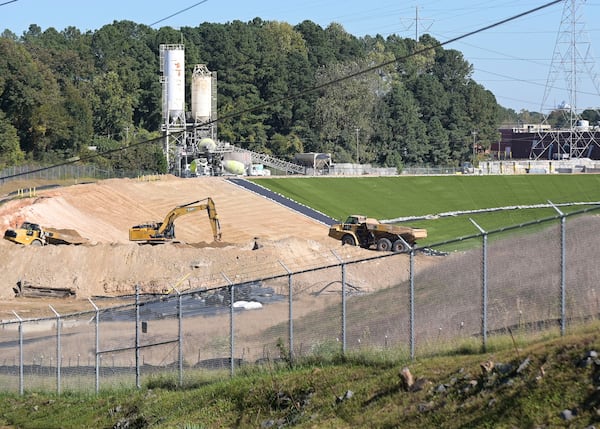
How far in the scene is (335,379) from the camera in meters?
17.2

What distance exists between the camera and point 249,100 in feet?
505

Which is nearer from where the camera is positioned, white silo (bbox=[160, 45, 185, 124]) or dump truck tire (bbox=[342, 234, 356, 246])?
dump truck tire (bbox=[342, 234, 356, 246])

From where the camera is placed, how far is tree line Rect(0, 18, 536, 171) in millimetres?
120625

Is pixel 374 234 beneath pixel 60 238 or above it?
above

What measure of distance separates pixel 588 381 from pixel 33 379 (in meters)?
18.7

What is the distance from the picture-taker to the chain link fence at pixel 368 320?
17.0 metres

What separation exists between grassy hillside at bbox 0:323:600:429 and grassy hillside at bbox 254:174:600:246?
215ft

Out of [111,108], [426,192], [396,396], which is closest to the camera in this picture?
[396,396]

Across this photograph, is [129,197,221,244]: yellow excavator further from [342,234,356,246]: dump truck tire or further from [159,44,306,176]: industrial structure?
[159,44,306,176]: industrial structure

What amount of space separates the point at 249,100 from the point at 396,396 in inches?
5512

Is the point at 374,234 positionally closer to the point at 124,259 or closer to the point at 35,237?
the point at 124,259

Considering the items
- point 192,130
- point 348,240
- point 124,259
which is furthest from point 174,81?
point 124,259

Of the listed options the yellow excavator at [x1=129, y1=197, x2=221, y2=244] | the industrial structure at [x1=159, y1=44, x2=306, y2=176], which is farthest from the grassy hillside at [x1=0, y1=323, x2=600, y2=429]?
the industrial structure at [x1=159, y1=44, x2=306, y2=176]

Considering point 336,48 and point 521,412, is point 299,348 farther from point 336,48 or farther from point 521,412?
point 336,48
